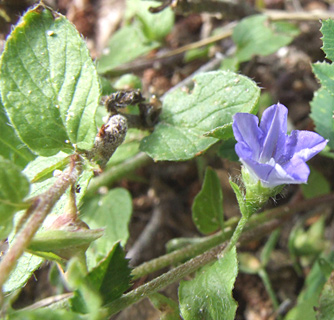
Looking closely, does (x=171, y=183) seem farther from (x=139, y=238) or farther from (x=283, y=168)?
(x=283, y=168)

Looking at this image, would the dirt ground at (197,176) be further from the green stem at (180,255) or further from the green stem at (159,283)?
the green stem at (159,283)

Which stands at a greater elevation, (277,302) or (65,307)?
(65,307)

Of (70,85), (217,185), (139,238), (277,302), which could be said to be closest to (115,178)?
A: (139,238)

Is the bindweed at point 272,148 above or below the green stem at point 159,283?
above

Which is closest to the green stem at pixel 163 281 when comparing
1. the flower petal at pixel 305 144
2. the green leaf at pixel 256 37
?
the flower petal at pixel 305 144

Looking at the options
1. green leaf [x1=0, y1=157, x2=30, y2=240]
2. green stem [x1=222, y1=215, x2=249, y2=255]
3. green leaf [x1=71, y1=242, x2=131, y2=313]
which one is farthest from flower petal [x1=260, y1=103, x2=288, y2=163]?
green leaf [x1=0, y1=157, x2=30, y2=240]

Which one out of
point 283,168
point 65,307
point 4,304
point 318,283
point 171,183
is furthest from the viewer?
point 171,183

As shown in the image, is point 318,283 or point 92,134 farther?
point 318,283

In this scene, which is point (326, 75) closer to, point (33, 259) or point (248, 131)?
point (248, 131)
